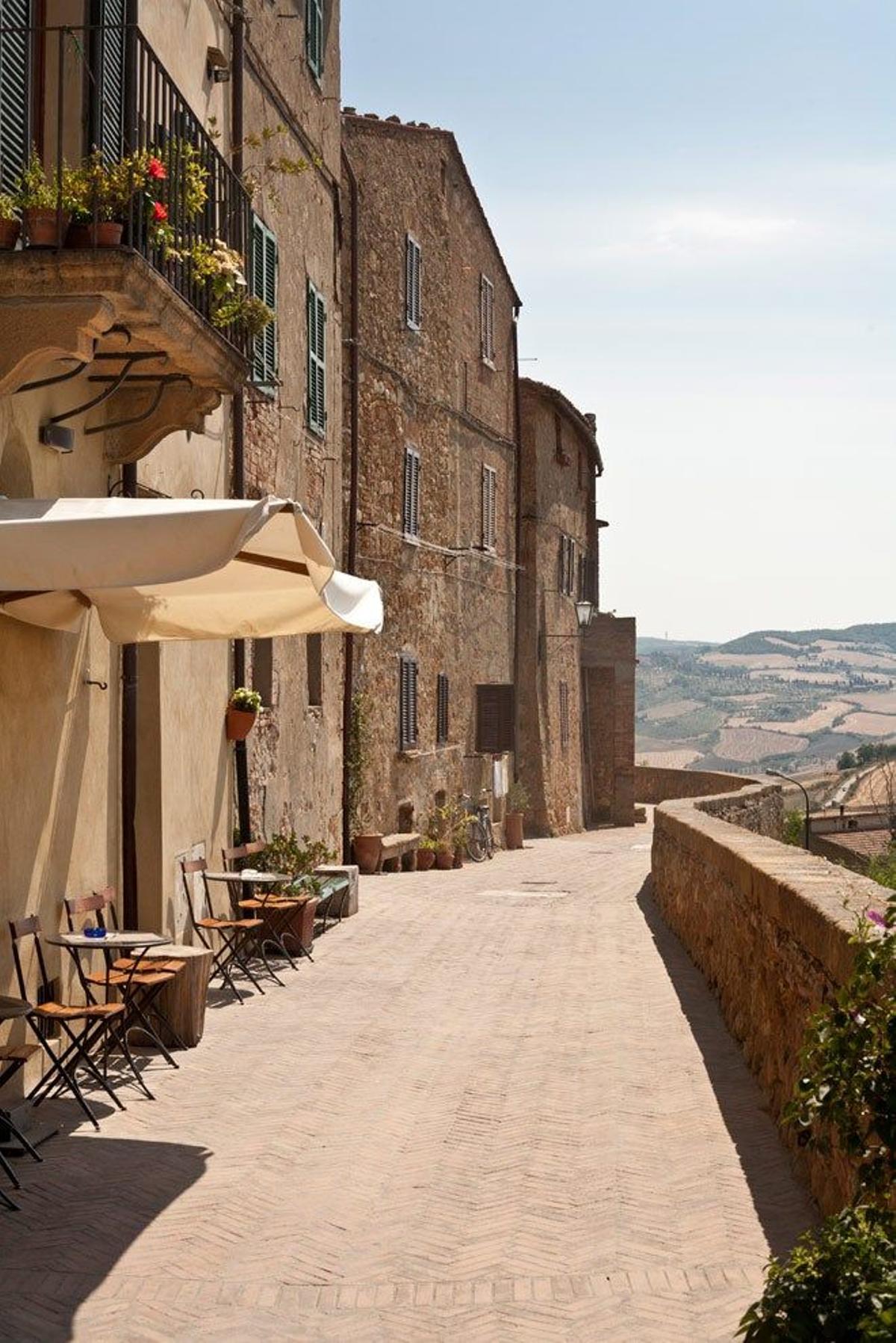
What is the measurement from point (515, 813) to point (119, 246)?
2202 cm

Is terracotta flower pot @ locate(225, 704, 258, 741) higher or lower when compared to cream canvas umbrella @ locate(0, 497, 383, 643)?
lower

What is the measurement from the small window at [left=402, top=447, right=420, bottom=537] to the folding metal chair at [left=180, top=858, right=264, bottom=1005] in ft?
34.6

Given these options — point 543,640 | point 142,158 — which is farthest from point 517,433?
point 142,158

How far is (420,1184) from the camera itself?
20.7ft

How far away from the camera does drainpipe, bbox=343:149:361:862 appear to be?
60.4 ft

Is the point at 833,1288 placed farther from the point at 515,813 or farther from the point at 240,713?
the point at 515,813

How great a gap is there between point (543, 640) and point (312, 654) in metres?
14.6

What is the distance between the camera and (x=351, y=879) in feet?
49.0

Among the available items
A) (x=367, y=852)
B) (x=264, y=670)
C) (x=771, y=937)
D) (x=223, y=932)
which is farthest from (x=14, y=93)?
(x=367, y=852)

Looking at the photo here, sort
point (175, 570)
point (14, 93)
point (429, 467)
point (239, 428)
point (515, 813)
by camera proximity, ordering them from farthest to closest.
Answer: point (515, 813) → point (429, 467) → point (239, 428) → point (14, 93) → point (175, 570)

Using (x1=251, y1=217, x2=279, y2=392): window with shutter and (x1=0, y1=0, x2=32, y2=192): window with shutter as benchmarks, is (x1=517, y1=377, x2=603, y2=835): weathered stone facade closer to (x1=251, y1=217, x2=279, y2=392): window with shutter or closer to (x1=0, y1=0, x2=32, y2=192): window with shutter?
(x1=251, y1=217, x2=279, y2=392): window with shutter

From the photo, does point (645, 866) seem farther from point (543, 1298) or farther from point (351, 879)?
point (543, 1298)

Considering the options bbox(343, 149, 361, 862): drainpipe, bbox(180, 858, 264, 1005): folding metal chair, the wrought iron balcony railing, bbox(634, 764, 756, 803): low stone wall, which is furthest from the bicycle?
the wrought iron balcony railing

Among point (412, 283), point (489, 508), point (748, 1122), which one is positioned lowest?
point (748, 1122)
